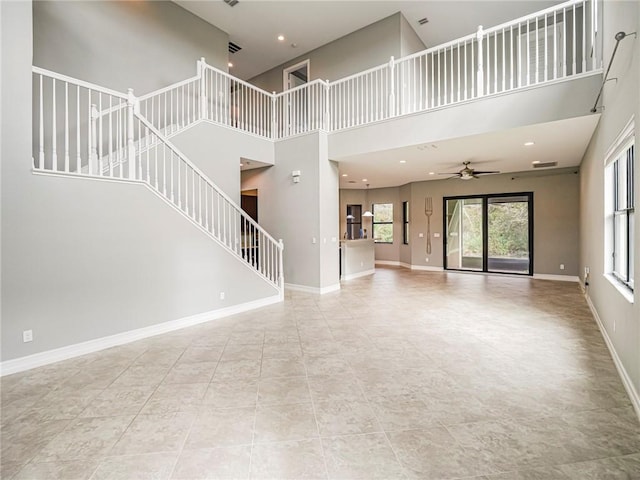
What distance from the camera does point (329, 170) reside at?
23.1ft

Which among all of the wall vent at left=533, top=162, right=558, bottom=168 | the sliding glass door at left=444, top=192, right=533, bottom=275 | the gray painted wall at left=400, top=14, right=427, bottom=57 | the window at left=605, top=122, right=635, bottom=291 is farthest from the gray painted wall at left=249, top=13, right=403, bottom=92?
the window at left=605, top=122, right=635, bottom=291

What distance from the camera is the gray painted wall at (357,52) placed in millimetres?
7422

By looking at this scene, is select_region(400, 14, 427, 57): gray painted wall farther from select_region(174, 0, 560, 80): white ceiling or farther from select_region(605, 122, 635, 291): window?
select_region(605, 122, 635, 291): window

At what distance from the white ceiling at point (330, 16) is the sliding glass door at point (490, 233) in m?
4.46

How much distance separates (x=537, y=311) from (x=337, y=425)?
4682 mm

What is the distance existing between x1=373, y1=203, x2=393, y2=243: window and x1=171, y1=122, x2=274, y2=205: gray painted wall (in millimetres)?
6243

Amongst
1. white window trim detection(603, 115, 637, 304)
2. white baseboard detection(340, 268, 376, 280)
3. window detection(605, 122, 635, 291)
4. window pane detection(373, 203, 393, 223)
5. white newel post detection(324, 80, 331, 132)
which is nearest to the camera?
white window trim detection(603, 115, 637, 304)

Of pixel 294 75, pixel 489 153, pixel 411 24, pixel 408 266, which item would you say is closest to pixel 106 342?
pixel 489 153

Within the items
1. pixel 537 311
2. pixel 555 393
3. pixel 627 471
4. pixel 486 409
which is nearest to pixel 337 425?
pixel 486 409

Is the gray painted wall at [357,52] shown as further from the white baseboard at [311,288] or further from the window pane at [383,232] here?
the window pane at [383,232]

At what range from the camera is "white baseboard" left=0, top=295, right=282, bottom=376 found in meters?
3.25

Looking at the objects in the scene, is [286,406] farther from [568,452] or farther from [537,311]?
[537,311]

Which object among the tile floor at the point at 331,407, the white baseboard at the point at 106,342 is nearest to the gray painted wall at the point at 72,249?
the white baseboard at the point at 106,342

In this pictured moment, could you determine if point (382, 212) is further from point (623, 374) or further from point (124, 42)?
point (623, 374)
